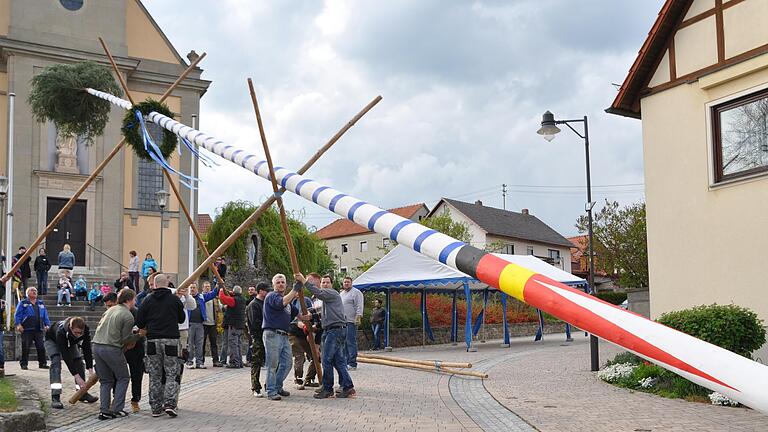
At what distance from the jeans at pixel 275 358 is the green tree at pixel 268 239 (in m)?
21.9

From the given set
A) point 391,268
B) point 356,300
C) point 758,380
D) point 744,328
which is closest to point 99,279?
point 391,268

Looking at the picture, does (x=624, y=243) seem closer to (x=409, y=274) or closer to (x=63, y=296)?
(x=409, y=274)

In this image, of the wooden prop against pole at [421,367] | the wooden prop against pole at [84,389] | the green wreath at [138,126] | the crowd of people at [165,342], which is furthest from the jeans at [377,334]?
the wooden prop against pole at [84,389]

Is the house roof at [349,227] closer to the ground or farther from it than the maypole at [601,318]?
farther from it

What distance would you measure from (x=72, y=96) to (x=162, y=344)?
278 inches

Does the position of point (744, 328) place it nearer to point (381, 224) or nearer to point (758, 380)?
point (381, 224)

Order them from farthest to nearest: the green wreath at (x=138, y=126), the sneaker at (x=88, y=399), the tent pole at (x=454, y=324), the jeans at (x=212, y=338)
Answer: the tent pole at (x=454, y=324) → the jeans at (x=212, y=338) → the green wreath at (x=138, y=126) → the sneaker at (x=88, y=399)

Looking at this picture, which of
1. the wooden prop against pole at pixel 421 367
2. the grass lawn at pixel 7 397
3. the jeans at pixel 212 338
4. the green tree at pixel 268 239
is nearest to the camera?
the grass lawn at pixel 7 397

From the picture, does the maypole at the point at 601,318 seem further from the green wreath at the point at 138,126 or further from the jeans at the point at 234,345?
the jeans at the point at 234,345

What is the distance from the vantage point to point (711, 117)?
1374cm

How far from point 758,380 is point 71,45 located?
108 feet

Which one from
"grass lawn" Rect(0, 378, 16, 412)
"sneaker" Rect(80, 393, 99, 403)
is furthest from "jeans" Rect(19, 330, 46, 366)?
"sneaker" Rect(80, 393, 99, 403)

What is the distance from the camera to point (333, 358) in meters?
11.9

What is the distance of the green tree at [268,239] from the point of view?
3419 centimetres
